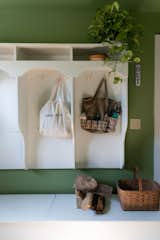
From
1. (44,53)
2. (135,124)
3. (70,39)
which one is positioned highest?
(70,39)

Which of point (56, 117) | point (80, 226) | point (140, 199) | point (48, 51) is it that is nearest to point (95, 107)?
point (56, 117)

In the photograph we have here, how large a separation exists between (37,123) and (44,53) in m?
0.57

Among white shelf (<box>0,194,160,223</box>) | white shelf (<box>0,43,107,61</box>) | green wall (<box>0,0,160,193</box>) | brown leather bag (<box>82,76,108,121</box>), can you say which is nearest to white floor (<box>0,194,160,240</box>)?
white shelf (<box>0,194,160,223</box>)

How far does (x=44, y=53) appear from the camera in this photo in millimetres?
1830

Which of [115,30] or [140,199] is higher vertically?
[115,30]

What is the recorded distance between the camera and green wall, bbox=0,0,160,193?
1779 millimetres

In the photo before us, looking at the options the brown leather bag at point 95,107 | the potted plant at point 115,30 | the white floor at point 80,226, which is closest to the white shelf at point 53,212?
the white floor at point 80,226

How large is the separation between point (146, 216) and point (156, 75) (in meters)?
1.08

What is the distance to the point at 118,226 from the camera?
1.45 metres

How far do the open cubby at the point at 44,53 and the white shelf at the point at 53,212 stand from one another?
3.59ft

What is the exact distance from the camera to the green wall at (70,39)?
1.78 m

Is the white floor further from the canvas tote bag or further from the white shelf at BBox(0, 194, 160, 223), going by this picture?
the canvas tote bag

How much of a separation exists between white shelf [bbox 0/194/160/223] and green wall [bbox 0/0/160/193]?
13cm

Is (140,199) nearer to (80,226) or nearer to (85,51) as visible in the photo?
(80,226)
